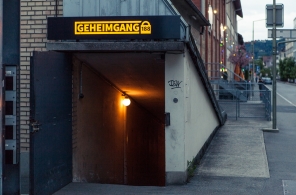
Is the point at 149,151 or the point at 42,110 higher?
the point at 42,110

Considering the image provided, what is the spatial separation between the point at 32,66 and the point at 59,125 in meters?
1.46

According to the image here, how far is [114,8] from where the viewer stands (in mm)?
9875

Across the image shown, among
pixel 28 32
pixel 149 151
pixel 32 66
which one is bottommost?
pixel 149 151

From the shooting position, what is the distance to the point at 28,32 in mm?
10141

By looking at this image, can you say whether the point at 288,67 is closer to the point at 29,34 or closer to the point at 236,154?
the point at 236,154

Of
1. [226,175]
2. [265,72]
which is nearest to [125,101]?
[226,175]

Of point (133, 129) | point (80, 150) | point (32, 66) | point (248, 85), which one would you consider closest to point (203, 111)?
point (133, 129)

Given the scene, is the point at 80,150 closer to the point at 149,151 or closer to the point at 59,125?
the point at 59,125

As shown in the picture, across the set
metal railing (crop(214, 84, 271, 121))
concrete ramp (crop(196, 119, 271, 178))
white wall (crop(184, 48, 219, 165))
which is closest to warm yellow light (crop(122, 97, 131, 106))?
white wall (crop(184, 48, 219, 165))

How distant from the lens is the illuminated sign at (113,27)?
9.37 meters

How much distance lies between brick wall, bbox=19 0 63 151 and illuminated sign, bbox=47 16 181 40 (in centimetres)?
44

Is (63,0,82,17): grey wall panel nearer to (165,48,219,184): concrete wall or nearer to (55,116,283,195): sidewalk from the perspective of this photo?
(165,48,219,184): concrete wall

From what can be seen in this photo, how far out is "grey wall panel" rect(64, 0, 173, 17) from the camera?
972 cm

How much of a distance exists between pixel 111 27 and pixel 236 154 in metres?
5.44
